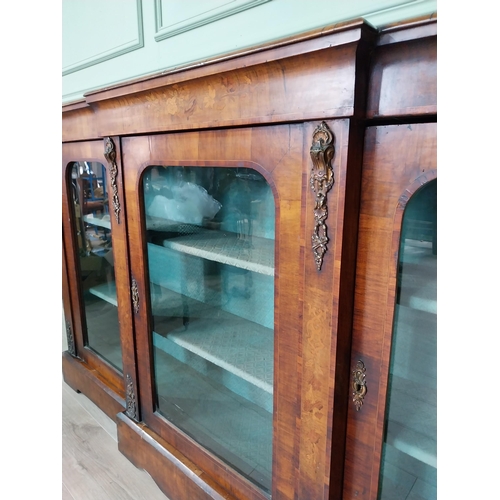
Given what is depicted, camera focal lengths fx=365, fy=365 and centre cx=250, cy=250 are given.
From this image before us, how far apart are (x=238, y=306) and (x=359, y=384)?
29 centimetres

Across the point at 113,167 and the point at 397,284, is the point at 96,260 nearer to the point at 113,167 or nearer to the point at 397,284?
the point at 113,167

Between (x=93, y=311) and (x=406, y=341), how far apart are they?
968mm

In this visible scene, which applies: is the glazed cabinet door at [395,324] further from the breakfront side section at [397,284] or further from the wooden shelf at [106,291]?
the wooden shelf at [106,291]

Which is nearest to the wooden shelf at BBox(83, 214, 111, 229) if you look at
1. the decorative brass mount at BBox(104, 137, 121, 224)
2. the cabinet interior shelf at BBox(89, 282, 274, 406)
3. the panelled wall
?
the decorative brass mount at BBox(104, 137, 121, 224)

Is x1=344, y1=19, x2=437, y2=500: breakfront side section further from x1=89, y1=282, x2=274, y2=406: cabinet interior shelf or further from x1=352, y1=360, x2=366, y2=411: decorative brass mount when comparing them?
x1=89, y1=282, x2=274, y2=406: cabinet interior shelf

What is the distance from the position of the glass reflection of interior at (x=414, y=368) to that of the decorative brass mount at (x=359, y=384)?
35 mm

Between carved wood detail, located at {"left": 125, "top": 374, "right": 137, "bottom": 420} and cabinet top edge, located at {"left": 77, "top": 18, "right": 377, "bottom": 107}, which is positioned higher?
cabinet top edge, located at {"left": 77, "top": 18, "right": 377, "bottom": 107}

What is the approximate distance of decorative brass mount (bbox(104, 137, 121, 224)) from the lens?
2.51 feet

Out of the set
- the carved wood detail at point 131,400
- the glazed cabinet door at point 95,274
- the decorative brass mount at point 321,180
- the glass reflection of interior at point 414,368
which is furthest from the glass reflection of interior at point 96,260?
the glass reflection of interior at point 414,368

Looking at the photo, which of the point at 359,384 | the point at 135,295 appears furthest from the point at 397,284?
the point at 135,295

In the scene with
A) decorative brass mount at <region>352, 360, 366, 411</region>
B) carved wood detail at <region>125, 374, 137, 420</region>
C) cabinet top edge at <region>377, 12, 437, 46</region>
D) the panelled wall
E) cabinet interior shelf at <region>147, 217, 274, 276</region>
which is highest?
the panelled wall

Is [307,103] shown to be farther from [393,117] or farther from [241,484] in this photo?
[241,484]

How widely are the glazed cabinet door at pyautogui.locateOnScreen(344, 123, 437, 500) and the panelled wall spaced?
0.55 ft
